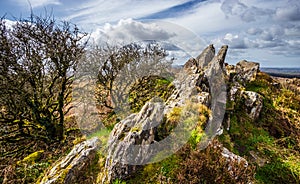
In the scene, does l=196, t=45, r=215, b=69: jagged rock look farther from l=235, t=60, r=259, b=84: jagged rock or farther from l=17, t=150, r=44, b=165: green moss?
l=17, t=150, r=44, b=165: green moss

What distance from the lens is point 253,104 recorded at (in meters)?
11.1

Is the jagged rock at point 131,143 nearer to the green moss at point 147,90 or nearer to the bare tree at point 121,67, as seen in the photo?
the bare tree at point 121,67

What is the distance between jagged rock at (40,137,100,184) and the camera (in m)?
5.84

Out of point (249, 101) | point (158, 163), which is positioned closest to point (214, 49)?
point (249, 101)

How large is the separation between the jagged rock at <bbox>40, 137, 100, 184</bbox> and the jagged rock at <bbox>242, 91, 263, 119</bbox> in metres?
7.80

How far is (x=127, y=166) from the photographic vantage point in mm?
5637

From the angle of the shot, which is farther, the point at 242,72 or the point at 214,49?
the point at 242,72

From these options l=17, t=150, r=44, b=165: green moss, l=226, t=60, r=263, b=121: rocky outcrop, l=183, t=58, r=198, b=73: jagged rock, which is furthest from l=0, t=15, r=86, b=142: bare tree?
l=226, t=60, r=263, b=121: rocky outcrop

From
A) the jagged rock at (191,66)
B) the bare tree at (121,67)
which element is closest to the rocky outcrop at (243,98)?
the jagged rock at (191,66)

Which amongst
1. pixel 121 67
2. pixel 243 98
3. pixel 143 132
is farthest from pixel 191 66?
pixel 143 132

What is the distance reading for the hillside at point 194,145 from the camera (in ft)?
17.6

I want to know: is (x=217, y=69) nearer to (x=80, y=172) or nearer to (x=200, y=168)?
(x=200, y=168)

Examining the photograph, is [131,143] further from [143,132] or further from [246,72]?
[246,72]

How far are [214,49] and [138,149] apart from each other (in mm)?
9125
